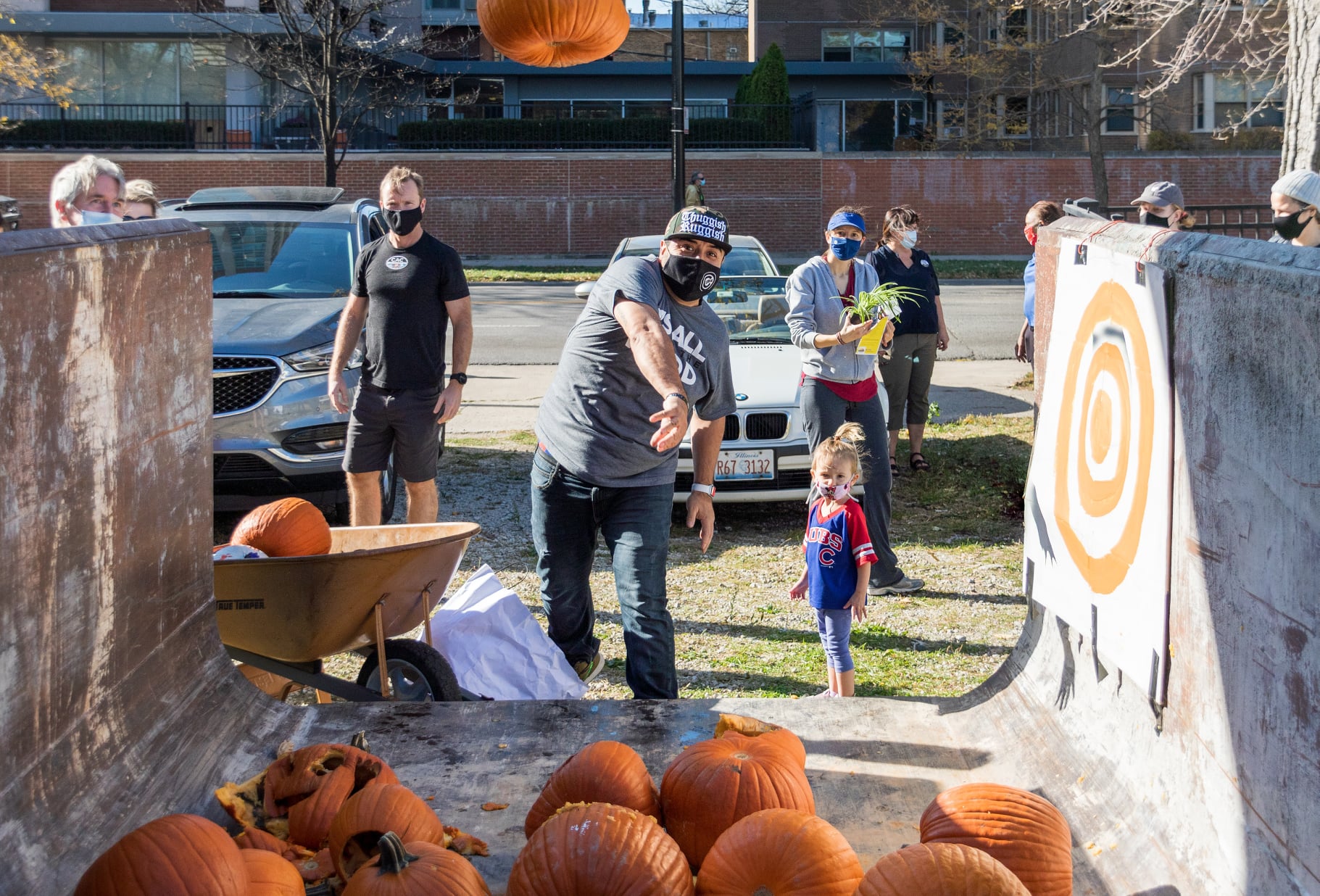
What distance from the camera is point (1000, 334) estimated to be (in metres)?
18.5

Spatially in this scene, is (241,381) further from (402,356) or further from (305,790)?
(305,790)

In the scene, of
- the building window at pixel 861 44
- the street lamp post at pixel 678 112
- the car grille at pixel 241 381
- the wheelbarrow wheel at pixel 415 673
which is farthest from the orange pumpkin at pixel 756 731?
the building window at pixel 861 44

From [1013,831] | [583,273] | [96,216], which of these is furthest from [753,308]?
[583,273]

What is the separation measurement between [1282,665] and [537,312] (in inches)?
780

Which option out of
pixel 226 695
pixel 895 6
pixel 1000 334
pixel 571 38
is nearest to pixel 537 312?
pixel 1000 334

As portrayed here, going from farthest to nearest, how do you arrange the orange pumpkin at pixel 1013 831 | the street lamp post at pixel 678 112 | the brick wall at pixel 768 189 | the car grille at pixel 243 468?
the brick wall at pixel 768 189 → the street lamp post at pixel 678 112 → the car grille at pixel 243 468 → the orange pumpkin at pixel 1013 831

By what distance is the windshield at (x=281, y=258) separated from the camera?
8.62 meters

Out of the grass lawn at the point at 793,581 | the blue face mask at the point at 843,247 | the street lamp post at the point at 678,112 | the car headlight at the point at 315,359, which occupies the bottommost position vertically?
the grass lawn at the point at 793,581

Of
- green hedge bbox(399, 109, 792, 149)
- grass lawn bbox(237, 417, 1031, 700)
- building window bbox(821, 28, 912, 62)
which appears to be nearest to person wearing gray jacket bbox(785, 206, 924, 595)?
grass lawn bbox(237, 417, 1031, 700)

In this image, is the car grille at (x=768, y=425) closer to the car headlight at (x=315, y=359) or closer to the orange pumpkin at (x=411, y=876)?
the car headlight at (x=315, y=359)

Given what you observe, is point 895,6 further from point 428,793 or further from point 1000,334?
point 428,793

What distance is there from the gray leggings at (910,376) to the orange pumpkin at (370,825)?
7.03 meters

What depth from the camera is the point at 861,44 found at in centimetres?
4488

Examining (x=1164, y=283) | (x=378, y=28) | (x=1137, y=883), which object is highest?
(x=378, y=28)
